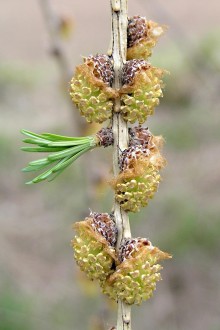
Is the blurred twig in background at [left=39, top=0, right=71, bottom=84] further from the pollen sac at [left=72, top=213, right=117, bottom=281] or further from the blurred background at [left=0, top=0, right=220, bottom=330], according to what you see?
the pollen sac at [left=72, top=213, right=117, bottom=281]

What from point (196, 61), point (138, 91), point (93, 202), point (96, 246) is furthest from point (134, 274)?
point (196, 61)

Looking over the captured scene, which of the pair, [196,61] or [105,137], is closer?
[105,137]

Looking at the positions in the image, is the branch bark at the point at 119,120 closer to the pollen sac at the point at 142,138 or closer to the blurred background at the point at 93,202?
the pollen sac at the point at 142,138

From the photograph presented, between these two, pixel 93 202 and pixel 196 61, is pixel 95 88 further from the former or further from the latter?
pixel 196 61

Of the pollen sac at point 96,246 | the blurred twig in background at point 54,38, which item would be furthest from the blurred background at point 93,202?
the pollen sac at point 96,246

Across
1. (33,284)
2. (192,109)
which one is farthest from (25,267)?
(192,109)
